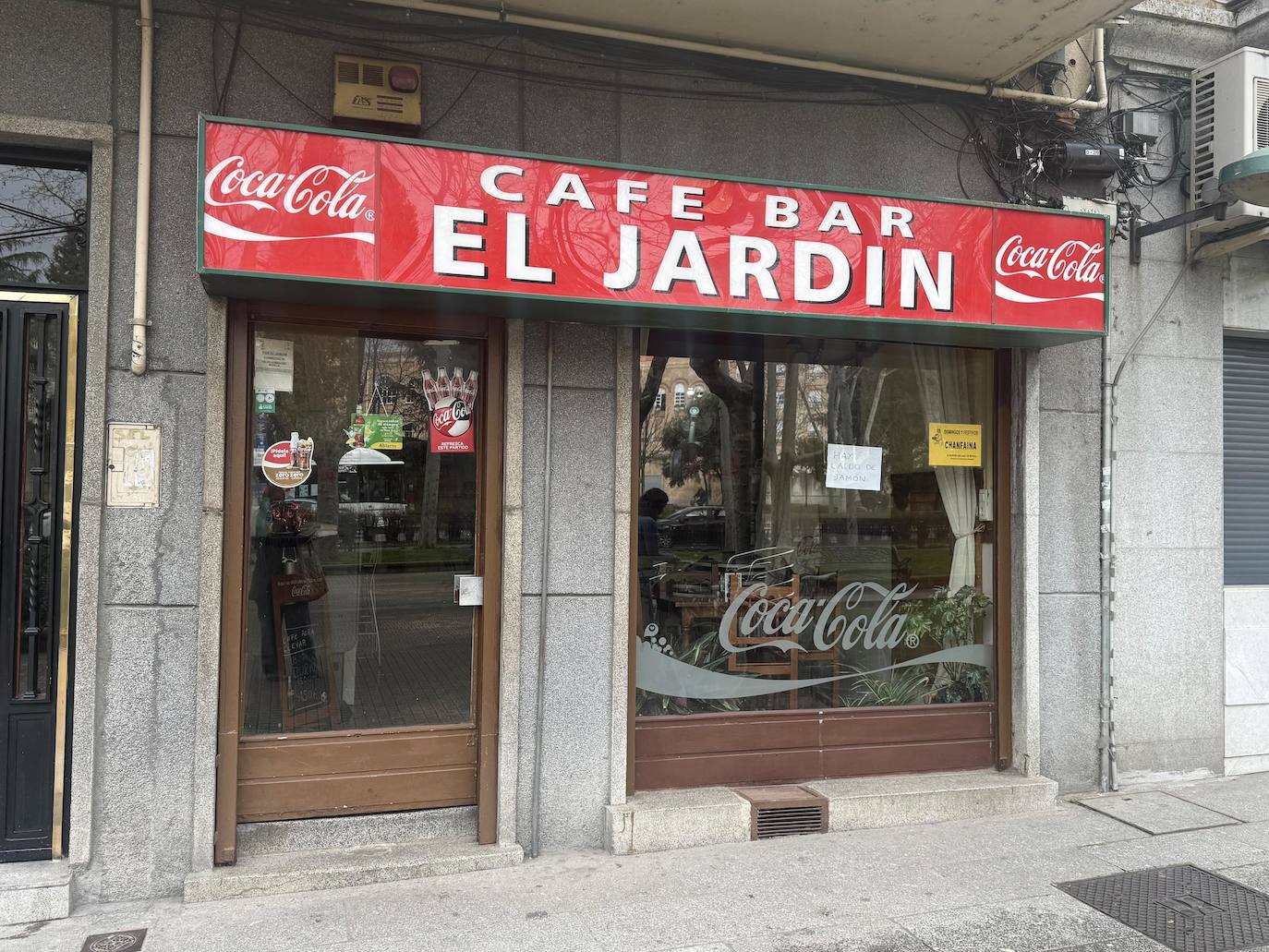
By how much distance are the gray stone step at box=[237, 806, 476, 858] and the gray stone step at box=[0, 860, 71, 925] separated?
0.73m

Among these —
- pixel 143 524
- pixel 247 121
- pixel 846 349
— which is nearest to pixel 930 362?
pixel 846 349

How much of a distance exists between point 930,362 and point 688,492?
5.99 feet

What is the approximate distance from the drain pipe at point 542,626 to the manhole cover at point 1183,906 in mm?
2612

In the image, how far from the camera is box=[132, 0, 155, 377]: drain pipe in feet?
13.7

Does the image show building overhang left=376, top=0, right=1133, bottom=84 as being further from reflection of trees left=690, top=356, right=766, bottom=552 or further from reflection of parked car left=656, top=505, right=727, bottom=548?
reflection of parked car left=656, top=505, right=727, bottom=548

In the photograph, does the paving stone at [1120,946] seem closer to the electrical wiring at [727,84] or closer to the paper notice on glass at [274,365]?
the electrical wiring at [727,84]

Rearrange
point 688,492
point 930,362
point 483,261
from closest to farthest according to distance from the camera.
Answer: point 483,261
point 688,492
point 930,362

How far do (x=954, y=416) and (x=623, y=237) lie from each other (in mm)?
2639

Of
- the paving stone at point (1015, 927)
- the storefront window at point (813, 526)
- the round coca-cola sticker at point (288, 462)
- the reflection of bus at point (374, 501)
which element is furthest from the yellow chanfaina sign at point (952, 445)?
the round coca-cola sticker at point (288, 462)

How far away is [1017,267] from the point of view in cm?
504

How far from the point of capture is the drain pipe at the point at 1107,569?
5.75 metres

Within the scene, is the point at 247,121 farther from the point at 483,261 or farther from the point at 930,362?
the point at 930,362

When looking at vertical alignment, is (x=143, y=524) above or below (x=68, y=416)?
below

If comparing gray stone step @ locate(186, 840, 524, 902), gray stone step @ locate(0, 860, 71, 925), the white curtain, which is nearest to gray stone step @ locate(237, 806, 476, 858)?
gray stone step @ locate(186, 840, 524, 902)
